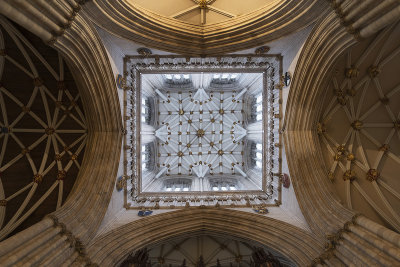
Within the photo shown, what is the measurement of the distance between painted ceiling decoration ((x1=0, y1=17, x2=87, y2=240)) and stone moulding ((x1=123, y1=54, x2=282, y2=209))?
2.17 m

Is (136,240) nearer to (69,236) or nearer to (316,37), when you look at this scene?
(69,236)

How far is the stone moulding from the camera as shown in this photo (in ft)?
30.6

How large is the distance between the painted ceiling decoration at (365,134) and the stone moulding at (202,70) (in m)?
2.16

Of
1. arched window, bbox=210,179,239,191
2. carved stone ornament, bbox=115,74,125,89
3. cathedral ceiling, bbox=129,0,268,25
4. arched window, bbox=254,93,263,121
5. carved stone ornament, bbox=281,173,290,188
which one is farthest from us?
arched window, bbox=210,179,239,191

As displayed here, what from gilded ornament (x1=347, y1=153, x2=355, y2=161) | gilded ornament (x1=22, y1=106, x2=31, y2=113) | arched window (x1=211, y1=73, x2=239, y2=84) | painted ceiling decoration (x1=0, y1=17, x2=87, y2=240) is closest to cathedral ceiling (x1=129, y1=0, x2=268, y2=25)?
painted ceiling decoration (x1=0, y1=17, x2=87, y2=240)

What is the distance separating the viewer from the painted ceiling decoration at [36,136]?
8.63 meters

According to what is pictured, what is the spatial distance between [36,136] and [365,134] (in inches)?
556

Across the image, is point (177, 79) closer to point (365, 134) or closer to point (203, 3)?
point (203, 3)

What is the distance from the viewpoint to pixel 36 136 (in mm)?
9445

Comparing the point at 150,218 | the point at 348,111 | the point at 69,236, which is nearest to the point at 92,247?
the point at 69,236

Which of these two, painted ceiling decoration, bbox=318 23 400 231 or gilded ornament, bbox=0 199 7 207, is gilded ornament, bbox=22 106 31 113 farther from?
painted ceiling decoration, bbox=318 23 400 231

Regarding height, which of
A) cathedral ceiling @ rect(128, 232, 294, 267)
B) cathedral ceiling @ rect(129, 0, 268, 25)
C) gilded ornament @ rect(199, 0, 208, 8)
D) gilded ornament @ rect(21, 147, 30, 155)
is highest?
gilded ornament @ rect(199, 0, 208, 8)

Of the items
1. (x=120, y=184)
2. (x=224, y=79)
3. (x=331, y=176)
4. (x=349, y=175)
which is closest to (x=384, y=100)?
(x=349, y=175)

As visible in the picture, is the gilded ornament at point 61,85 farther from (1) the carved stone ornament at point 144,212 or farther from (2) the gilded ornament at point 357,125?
(2) the gilded ornament at point 357,125
